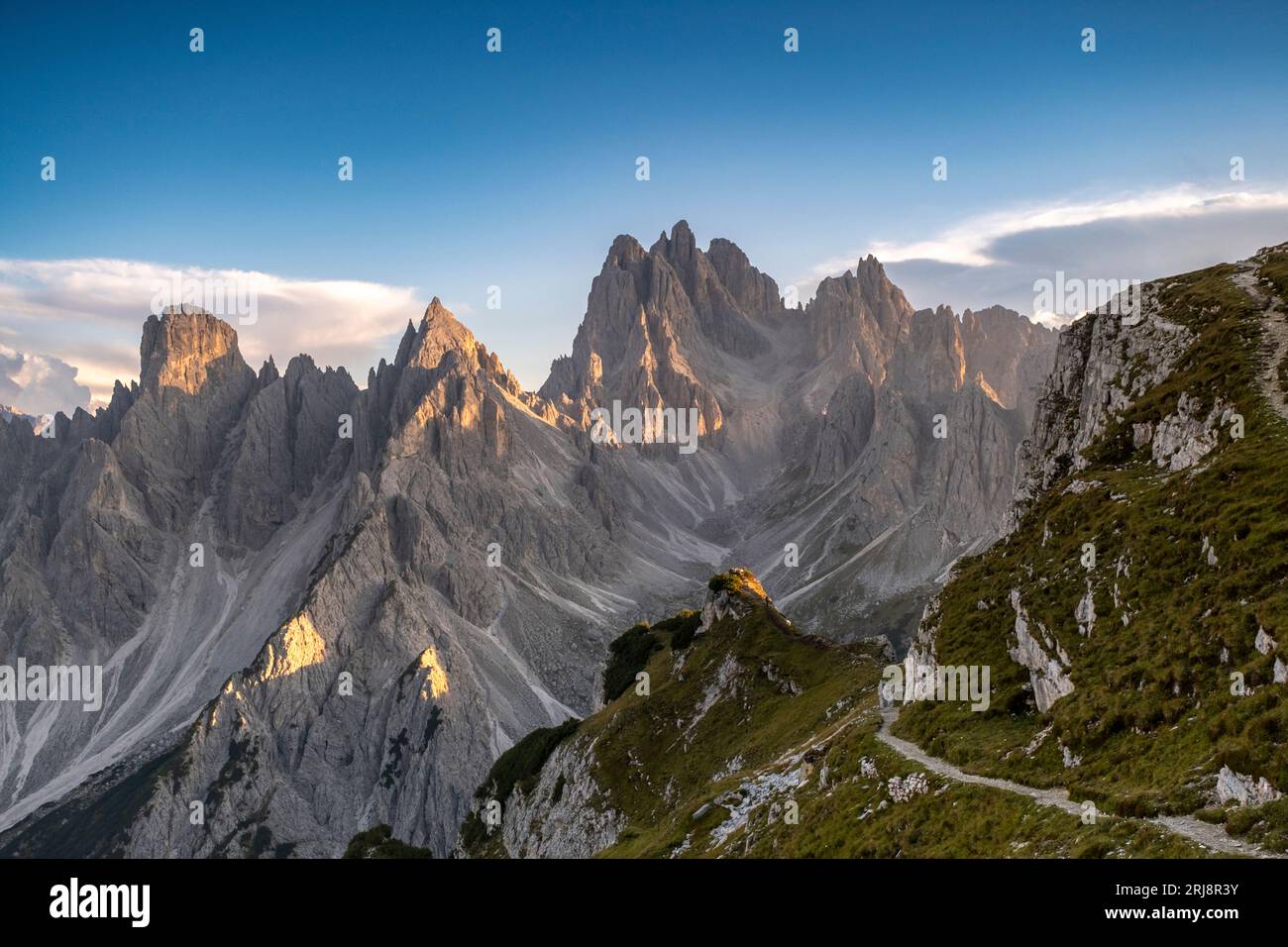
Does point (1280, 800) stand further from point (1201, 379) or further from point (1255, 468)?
point (1201, 379)

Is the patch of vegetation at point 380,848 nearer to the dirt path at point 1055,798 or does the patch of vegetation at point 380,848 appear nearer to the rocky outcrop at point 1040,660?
the dirt path at point 1055,798

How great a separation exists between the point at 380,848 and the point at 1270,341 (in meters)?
112

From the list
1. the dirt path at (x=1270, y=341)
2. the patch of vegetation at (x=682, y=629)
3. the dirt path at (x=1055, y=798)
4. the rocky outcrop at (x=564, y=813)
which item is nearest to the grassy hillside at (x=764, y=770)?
the patch of vegetation at (x=682, y=629)

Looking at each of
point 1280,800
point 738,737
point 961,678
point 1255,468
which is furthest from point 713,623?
point 1280,800

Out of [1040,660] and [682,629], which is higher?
[1040,660]

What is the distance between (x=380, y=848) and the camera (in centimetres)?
11831

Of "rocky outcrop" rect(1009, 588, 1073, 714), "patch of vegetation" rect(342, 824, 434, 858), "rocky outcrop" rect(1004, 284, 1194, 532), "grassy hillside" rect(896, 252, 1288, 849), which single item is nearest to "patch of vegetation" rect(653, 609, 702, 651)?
"patch of vegetation" rect(342, 824, 434, 858)

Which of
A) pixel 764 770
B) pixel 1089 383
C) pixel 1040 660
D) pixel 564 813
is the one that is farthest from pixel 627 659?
pixel 1040 660

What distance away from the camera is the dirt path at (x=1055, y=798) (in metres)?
20.3

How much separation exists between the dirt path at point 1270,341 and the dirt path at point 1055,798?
70.7 ft

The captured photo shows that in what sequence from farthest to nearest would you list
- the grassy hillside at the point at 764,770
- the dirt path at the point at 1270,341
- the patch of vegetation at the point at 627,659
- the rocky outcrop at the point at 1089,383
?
the patch of vegetation at the point at 627,659
the rocky outcrop at the point at 1089,383
the dirt path at the point at 1270,341
the grassy hillside at the point at 764,770

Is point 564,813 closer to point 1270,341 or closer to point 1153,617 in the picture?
point 1153,617
